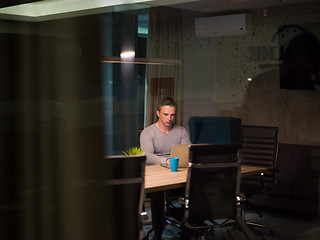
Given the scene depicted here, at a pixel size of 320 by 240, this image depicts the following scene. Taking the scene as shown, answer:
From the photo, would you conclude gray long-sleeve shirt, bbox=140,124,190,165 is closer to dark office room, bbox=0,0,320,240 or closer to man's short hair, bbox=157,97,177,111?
dark office room, bbox=0,0,320,240

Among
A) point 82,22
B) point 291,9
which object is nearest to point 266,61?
point 291,9

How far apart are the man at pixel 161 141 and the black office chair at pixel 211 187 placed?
346mm

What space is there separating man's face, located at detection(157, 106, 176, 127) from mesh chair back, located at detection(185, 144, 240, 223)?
0.38 meters

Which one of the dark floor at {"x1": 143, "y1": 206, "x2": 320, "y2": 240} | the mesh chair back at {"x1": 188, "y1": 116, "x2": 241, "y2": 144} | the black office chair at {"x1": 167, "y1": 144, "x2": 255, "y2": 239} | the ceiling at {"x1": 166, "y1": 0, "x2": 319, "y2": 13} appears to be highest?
the ceiling at {"x1": 166, "y1": 0, "x2": 319, "y2": 13}

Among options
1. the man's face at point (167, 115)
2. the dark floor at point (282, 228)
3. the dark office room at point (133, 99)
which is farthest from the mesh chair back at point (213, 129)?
the dark floor at point (282, 228)

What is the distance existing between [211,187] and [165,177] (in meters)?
0.35

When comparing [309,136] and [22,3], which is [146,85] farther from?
[309,136]

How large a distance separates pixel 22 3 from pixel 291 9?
2260 millimetres

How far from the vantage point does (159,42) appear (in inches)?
119

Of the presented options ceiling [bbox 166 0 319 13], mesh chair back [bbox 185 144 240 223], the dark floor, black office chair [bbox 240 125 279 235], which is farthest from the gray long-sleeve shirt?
ceiling [bbox 166 0 319 13]

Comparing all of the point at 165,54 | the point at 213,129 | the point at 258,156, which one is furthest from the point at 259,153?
the point at 165,54

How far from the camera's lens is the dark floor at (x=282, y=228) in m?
3.86

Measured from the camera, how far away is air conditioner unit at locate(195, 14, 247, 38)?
325 cm

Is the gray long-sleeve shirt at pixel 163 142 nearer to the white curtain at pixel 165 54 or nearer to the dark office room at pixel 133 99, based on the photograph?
the dark office room at pixel 133 99
